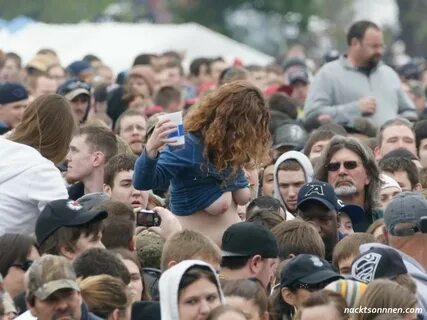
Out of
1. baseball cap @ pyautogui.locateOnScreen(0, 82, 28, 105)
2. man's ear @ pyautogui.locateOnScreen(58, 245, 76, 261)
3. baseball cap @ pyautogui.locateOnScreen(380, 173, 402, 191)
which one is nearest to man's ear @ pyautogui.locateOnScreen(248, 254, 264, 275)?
man's ear @ pyautogui.locateOnScreen(58, 245, 76, 261)

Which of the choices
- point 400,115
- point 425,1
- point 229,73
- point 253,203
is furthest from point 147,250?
point 425,1

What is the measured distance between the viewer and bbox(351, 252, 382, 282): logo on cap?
1052cm

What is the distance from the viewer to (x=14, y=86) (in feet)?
54.1

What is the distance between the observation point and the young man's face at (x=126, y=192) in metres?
13.2

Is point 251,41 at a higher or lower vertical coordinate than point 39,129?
lower

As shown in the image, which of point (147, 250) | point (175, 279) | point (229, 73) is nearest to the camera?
point (175, 279)

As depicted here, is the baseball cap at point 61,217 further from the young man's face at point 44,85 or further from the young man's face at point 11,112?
the young man's face at point 44,85

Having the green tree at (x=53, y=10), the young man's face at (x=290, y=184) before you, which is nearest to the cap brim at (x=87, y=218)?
the young man's face at (x=290, y=184)

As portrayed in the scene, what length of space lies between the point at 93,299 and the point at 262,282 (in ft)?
4.42

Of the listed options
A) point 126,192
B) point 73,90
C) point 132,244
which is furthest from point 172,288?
point 73,90

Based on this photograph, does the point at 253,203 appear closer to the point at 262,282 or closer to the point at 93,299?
the point at 262,282

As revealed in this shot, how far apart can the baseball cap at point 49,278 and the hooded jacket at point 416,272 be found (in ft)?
6.81

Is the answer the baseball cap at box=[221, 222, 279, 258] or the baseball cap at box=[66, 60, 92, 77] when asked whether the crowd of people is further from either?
the baseball cap at box=[66, 60, 92, 77]

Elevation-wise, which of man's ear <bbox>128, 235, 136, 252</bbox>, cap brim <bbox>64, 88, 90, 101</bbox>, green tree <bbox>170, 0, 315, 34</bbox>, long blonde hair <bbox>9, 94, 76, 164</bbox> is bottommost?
green tree <bbox>170, 0, 315, 34</bbox>
